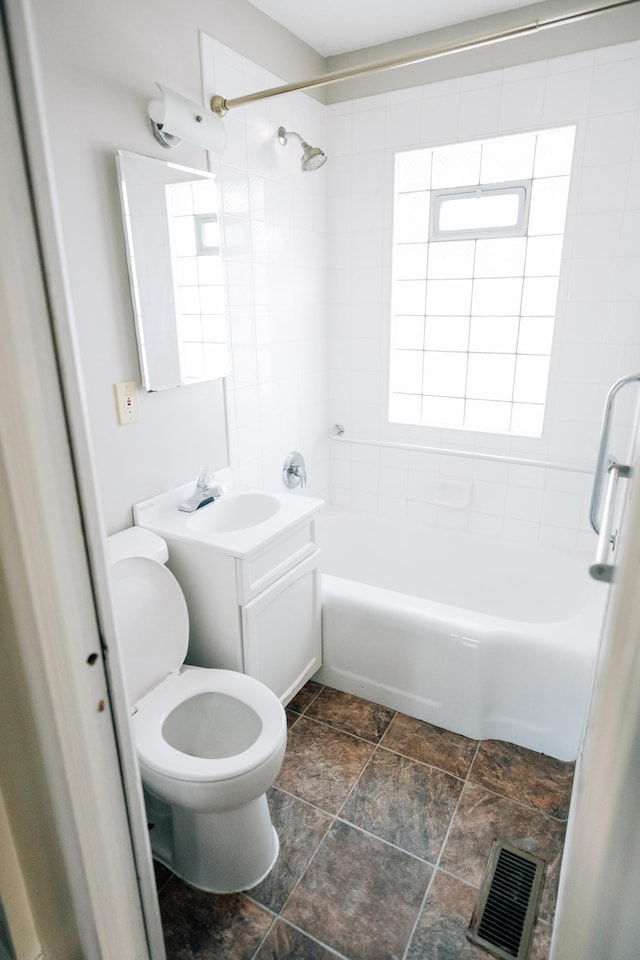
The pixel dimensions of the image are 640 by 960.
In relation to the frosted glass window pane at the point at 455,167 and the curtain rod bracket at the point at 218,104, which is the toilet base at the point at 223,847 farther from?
the frosted glass window pane at the point at 455,167

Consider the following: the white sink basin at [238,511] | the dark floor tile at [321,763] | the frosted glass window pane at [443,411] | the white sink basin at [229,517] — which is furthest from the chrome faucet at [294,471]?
the dark floor tile at [321,763]

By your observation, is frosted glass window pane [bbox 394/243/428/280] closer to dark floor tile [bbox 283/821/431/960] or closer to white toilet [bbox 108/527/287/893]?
white toilet [bbox 108/527/287/893]

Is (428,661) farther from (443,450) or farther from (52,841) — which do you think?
(52,841)

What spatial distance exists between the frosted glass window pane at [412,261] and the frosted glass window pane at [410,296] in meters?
0.03

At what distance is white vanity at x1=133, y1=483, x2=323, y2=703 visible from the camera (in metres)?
1.74

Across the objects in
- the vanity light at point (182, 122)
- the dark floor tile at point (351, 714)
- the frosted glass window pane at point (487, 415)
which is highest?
the vanity light at point (182, 122)

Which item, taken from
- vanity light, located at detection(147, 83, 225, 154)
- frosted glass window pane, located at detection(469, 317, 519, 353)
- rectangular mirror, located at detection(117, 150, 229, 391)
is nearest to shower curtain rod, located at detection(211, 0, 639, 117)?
vanity light, located at detection(147, 83, 225, 154)

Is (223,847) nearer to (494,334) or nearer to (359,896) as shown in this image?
(359,896)

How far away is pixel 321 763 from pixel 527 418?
198 cm

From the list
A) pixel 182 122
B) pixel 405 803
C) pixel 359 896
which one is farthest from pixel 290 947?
pixel 182 122

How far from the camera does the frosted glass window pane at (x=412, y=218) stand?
9.22ft

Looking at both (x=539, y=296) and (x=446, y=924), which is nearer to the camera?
(x=446, y=924)

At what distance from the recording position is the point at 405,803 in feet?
5.78

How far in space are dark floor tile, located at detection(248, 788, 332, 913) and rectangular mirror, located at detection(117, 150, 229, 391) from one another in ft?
4.78
